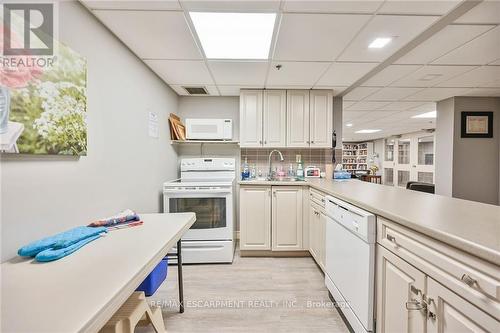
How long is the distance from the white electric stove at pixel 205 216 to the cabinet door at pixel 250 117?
80 cm

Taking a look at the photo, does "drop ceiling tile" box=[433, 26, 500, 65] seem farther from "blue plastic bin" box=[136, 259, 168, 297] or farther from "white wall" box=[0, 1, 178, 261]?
"blue plastic bin" box=[136, 259, 168, 297]

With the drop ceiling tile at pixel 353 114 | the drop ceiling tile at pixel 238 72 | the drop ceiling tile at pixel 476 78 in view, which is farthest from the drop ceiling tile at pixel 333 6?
the drop ceiling tile at pixel 353 114

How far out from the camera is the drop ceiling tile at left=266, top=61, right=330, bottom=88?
230cm

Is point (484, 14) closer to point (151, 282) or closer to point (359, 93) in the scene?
point (359, 93)

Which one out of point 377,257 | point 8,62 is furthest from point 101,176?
point 377,257

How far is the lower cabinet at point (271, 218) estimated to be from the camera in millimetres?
2770

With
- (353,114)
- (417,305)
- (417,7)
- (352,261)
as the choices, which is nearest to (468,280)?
(417,305)

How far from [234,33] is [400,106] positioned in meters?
3.75

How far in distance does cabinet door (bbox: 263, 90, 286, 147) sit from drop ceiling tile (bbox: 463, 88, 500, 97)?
2.73 m

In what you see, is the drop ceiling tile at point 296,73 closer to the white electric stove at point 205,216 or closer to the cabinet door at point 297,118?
the cabinet door at point 297,118

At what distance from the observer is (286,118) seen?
3117 millimetres

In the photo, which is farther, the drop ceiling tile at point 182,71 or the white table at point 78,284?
the drop ceiling tile at point 182,71

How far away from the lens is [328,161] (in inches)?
135

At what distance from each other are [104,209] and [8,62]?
102 cm
